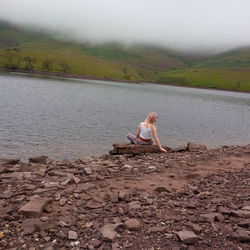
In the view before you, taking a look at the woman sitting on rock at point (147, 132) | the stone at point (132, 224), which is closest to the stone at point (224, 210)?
the stone at point (132, 224)

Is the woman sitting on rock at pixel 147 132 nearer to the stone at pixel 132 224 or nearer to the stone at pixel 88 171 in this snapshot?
the stone at pixel 88 171

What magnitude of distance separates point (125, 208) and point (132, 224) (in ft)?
4.21

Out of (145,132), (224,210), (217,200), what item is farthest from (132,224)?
(145,132)

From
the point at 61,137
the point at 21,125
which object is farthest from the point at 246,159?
the point at 21,125

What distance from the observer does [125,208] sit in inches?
391

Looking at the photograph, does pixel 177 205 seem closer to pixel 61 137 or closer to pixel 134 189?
pixel 134 189

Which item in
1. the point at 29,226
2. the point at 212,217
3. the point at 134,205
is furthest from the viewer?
the point at 134,205

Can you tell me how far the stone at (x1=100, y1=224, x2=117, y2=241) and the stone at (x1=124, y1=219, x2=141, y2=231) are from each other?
44 centimetres

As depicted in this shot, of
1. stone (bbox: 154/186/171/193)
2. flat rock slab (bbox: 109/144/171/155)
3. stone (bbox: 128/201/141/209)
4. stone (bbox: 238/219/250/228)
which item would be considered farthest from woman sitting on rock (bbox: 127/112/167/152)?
stone (bbox: 238/219/250/228)

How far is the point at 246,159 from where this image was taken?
20438mm

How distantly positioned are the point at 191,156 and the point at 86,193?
1057cm

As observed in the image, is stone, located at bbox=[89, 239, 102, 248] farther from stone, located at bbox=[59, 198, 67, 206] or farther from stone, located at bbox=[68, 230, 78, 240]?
stone, located at bbox=[59, 198, 67, 206]

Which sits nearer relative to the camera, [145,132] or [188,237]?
[188,237]

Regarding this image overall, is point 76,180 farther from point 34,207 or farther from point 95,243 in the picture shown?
point 95,243
